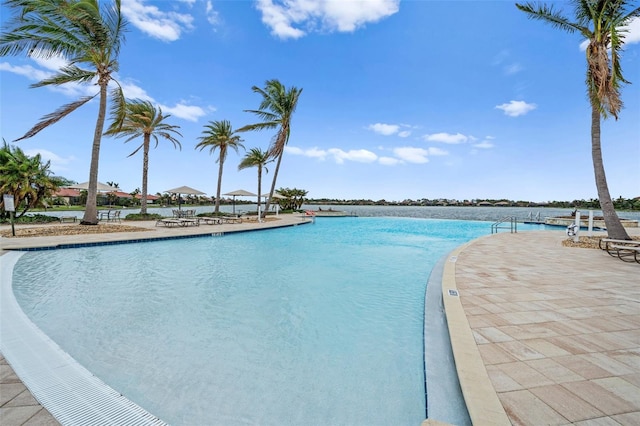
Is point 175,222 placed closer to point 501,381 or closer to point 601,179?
point 501,381

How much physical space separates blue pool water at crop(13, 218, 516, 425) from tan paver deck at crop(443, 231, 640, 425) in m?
0.63

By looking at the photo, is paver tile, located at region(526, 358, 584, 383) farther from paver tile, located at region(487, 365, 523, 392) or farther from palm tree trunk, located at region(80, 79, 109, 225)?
palm tree trunk, located at region(80, 79, 109, 225)

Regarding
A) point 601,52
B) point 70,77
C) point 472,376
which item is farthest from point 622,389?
point 70,77

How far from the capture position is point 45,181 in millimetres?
14102

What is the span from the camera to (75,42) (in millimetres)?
11195

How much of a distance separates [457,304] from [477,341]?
108 centimetres

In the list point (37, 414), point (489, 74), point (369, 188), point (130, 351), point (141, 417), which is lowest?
point (130, 351)

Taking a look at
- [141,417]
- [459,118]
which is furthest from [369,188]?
[141,417]

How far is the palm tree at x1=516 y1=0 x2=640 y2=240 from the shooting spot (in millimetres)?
8641

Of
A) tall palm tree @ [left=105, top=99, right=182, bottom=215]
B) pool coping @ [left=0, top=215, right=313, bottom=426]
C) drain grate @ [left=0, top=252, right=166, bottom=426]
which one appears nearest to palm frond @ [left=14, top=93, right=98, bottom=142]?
tall palm tree @ [left=105, top=99, right=182, bottom=215]

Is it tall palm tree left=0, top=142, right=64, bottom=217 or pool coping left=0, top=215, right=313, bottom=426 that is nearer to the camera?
pool coping left=0, top=215, right=313, bottom=426

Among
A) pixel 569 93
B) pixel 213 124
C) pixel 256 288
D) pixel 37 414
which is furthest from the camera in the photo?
pixel 213 124

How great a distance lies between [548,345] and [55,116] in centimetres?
1651

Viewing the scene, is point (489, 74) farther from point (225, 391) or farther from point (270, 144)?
point (225, 391)
